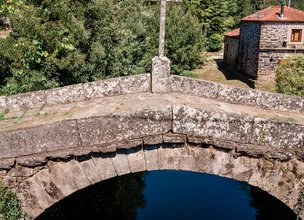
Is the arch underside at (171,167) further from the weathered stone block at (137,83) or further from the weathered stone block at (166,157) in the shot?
the weathered stone block at (137,83)

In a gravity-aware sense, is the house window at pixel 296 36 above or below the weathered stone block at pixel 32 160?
above

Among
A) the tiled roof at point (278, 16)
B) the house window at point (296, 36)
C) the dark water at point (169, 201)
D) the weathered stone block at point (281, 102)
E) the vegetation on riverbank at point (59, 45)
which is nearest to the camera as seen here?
the weathered stone block at point (281, 102)

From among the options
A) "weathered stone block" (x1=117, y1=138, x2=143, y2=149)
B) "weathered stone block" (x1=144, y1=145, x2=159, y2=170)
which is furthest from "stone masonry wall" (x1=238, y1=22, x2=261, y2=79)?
"weathered stone block" (x1=117, y1=138, x2=143, y2=149)

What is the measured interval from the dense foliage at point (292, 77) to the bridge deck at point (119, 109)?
447 inches

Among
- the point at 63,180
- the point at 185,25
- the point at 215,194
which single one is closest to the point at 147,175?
the point at 215,194

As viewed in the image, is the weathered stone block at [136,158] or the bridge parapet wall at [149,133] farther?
the weathered stone block at [136,158]

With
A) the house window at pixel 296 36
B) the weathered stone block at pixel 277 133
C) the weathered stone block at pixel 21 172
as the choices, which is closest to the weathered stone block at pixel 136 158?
the weathered stone block at pixel 21 172

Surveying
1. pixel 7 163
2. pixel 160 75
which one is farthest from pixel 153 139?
pixel 7 163

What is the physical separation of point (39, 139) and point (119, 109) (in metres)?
1.24

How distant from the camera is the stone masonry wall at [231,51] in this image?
29359mm

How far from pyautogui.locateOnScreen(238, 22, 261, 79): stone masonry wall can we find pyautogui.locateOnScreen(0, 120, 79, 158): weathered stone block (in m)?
21.5

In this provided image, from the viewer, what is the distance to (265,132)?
14.0 feet

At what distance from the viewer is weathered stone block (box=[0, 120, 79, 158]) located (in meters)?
4.26

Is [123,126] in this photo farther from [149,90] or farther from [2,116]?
[2,116]
